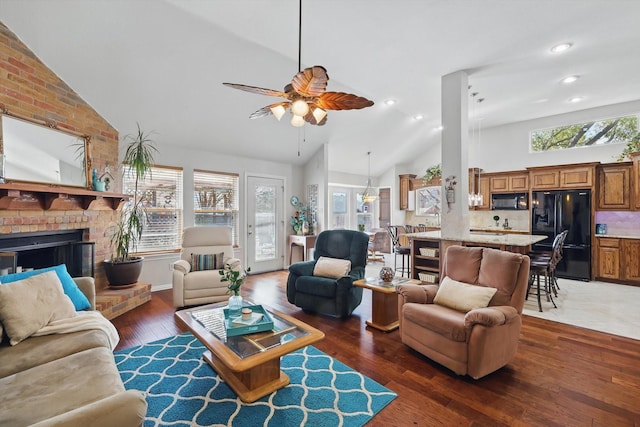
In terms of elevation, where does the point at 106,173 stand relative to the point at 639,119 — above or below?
below

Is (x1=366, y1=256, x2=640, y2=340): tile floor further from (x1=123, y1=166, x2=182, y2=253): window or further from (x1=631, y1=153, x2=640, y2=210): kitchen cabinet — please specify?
(x1=123, y1=166, x2=182, y2=253): window

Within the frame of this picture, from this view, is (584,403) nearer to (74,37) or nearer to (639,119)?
(74,37)

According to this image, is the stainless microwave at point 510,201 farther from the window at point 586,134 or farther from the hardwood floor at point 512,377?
the hardwood floor at point 512,377

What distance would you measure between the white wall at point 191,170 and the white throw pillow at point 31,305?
239cm

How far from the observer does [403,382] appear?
2199mm

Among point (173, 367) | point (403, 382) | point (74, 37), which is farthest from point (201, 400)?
point (74, 37)

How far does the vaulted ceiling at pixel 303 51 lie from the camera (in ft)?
8.91

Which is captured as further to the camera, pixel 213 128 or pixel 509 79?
pixel 213 128

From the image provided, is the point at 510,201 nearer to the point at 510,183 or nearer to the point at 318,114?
the point at 510,183

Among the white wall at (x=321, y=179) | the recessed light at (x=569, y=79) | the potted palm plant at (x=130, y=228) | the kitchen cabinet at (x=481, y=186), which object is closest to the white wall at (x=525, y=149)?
the kitchen cabinet at (x=481, y=186)

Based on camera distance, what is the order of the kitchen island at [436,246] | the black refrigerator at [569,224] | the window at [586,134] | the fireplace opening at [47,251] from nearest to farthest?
the fireplace opening at [47,251] → the kitchen island at [436,246] → the black refrigerator at [569,224] → the window at [586,134]

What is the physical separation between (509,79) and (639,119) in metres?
3.28

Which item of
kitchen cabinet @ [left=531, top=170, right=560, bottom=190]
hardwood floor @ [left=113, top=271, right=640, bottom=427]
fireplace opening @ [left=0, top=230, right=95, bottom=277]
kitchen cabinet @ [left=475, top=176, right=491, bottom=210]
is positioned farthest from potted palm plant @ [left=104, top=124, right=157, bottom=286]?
kitchen cabinet @ [left=531, top=170, right=560, bottom=190]

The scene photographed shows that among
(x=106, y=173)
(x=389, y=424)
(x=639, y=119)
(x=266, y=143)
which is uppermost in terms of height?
(x=639, y=119)
